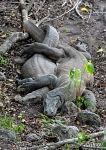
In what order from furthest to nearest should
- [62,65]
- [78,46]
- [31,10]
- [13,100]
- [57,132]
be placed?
[31,10] → [78,46] → [62,65] → [13,100] → [57,132]

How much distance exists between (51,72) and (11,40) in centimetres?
107

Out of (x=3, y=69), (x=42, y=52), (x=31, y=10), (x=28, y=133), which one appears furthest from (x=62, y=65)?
(x=28, y=133)

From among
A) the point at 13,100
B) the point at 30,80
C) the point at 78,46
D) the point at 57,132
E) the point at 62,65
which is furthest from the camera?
the point at 78,46

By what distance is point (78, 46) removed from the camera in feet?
32.6

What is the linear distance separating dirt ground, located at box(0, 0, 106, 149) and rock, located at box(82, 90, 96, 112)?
11 cm

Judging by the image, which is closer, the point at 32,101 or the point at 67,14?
the point at 32,101

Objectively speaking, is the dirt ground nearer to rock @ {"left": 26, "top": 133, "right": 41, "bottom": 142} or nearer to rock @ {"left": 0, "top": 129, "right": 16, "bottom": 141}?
rock @ {"left": 26, "top": 133, "right": 41, "bottom": 142}

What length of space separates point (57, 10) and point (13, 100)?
386 centimetres

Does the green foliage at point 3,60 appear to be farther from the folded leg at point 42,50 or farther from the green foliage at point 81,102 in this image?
the green foliage at point 81,102

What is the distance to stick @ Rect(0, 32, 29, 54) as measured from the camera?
925 centimetres

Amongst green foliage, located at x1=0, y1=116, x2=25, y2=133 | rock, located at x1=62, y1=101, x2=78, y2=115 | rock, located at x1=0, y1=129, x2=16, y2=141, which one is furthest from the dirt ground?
rock, located at x1=0, y1=129, x2=16, y2=141

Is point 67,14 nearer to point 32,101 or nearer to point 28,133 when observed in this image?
point 32,101

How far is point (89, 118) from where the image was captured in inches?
280

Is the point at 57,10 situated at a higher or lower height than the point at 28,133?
higher
